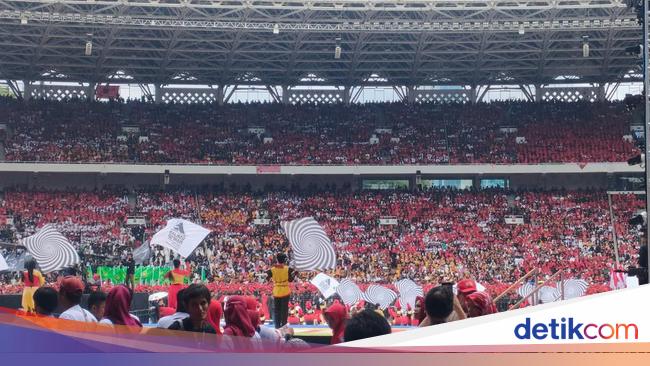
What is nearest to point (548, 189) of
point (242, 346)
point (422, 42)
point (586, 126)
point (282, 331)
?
point (586, 126)

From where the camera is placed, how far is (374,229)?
3725cm

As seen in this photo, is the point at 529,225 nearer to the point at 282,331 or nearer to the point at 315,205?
the point at 315,205

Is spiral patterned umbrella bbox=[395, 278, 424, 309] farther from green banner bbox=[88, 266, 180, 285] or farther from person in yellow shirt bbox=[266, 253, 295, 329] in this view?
person in yellow shirt bbox=[266, 253, 295, 329]

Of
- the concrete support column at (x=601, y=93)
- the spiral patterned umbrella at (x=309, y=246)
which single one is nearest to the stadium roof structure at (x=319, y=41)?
the concrete support column at (x=601, y=93)

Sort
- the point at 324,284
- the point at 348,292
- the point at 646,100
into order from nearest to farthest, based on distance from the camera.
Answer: the point at 646,100
the point at 324,284
the point at 348,292

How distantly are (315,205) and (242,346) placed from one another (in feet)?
115

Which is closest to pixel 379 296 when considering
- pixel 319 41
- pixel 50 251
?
pixel 50 251

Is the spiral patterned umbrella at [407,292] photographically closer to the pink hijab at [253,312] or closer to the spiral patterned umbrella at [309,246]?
the spiral patterned umbrella at [309,246]

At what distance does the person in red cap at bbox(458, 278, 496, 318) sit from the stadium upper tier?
3416 cm

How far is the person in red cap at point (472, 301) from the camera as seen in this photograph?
244 inches

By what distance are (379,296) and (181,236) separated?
6.99 meters

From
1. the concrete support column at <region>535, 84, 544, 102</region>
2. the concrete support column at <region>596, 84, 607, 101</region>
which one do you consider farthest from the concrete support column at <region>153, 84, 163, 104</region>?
the concrete support column at <region>596, 84, 607, 101</region>

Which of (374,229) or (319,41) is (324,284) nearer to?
(374,229)

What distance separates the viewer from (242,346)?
4.39 meters
